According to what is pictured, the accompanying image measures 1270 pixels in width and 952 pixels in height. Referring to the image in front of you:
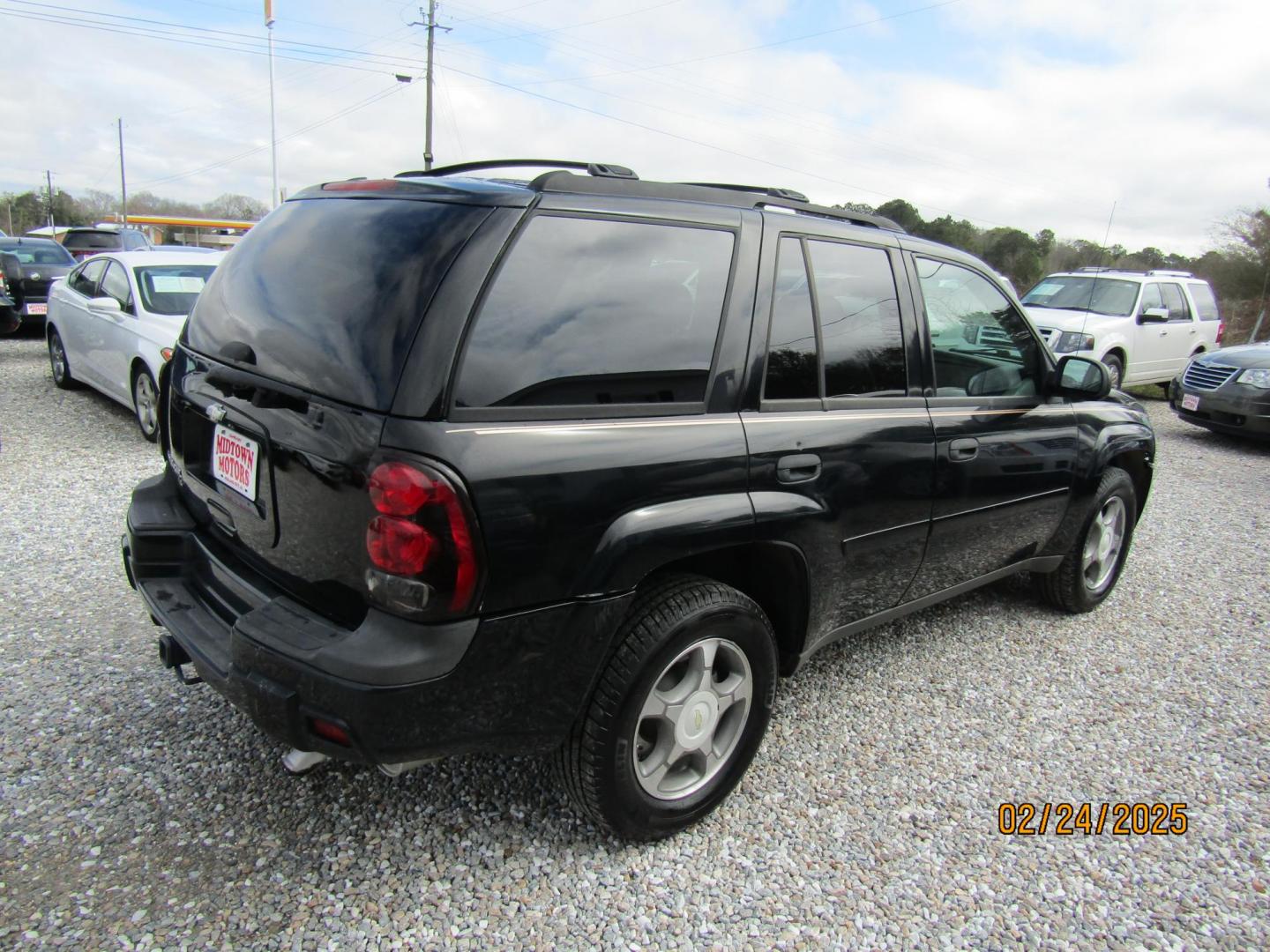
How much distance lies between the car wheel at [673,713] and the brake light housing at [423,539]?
51 centimetres

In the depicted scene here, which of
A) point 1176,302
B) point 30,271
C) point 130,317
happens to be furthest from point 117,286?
point 1176,302

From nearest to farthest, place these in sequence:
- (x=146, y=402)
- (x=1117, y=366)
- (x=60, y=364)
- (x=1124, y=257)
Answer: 1. (x=146, y=402)
2. (x=60, y=364)
3. (x=1117, y=366)
4. (x=1124, y=257)

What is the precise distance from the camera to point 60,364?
851 cm

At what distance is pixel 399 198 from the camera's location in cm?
214

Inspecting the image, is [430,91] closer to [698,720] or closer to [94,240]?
[94,240]

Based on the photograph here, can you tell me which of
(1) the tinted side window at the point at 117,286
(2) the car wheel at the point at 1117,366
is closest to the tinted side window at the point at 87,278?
(1) the tinted side window at the point at 117,286

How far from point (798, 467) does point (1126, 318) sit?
10.2 metres

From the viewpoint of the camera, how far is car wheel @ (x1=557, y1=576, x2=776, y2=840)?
2.12 meters

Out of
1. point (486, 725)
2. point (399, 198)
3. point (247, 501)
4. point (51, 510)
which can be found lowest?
point (51, 510)

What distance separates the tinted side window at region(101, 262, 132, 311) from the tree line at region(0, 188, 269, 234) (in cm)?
6957

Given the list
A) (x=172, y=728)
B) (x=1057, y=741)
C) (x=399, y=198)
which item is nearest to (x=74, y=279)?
(x=172, y=728)

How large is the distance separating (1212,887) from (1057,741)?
713mm

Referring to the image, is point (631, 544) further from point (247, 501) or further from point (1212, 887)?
point (1212, 887)

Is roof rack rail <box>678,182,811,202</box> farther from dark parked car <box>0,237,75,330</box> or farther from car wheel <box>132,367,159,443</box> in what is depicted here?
dark parked car <box>0,237,75,330</box>
